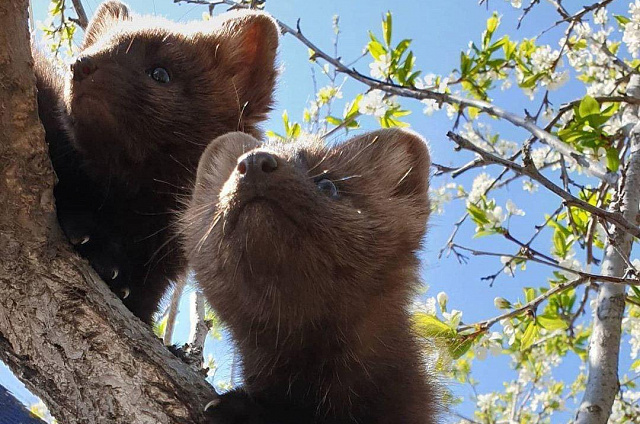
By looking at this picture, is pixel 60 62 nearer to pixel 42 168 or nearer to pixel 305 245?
pixel 42 168

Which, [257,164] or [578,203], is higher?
[578,203]

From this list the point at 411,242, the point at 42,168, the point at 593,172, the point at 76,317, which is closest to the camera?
the point at 76,317

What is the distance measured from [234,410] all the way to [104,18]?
2.32 meters

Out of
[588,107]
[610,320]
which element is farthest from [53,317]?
[588,107]

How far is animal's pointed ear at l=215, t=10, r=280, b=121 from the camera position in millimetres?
3557

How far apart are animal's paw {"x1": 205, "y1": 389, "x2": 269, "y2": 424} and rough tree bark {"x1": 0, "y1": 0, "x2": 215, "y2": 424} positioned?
5 centimetres

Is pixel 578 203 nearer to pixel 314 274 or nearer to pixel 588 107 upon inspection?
pixel 314 274

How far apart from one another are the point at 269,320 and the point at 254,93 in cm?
152

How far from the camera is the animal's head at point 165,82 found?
2939mm

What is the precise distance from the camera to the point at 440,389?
2.88m

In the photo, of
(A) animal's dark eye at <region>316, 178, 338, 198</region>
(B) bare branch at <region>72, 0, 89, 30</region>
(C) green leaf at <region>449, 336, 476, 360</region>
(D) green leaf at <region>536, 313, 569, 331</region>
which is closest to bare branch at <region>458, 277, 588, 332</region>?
(C) green leaf at <region>449, 336, 476, 360</region>

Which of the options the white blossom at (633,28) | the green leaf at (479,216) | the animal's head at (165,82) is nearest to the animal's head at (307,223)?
the animal's head at (165,82)

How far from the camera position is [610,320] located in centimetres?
333

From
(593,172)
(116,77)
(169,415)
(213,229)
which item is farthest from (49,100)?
(593,172)
